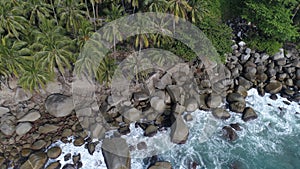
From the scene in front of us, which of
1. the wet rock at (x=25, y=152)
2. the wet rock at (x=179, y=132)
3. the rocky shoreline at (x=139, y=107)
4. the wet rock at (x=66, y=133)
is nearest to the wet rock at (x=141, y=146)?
the rocky shoreline at (x=139, y=107)

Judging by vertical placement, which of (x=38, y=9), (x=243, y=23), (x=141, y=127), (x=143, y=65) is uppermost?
(x=38, y=9)

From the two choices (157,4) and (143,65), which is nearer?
(157,4)

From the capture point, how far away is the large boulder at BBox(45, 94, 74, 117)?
20.8m

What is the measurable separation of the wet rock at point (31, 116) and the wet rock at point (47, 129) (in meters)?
1.05

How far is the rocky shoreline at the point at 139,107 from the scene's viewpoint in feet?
61.9

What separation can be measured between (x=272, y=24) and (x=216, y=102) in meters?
8.07

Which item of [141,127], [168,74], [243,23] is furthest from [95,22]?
[243,23]

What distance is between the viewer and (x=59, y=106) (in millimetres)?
20781

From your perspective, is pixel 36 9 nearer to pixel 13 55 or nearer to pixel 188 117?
pixel 13 55

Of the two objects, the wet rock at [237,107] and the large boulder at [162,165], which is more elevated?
the wet rock at [237,107]

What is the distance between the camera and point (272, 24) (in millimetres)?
22047

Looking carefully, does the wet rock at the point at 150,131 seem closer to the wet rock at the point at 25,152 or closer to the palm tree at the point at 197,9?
the wet rock at the point at 25,152

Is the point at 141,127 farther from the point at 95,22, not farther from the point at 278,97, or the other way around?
the point at 278,97

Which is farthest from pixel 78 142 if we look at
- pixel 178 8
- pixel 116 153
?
pixel 178 8
